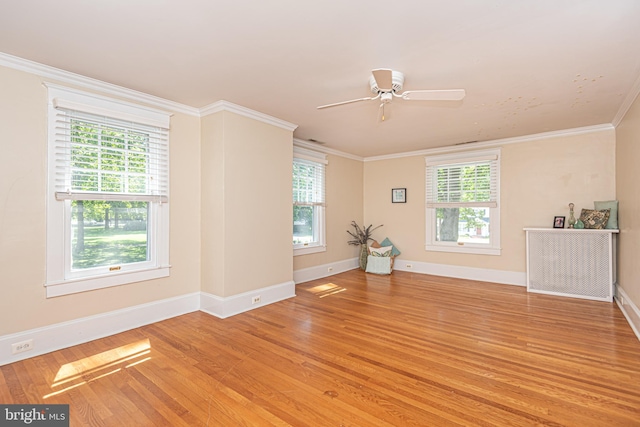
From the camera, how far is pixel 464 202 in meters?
5.86

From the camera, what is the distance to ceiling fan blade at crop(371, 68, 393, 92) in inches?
91.9

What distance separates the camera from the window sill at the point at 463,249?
5562 mm

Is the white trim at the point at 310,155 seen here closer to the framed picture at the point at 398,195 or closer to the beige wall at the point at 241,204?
the beige wall at the point at 241,204

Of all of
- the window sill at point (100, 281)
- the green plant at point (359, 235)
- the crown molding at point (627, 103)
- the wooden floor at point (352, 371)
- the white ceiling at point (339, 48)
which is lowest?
the wooden floor at point (352, 371)

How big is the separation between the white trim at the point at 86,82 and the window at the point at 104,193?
0.09 meters

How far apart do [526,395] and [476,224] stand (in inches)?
159

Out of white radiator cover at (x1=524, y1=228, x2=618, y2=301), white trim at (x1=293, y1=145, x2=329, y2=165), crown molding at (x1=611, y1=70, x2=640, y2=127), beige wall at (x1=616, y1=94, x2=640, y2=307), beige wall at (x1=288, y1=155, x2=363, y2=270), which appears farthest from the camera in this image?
beige wall at (x1=288, y1=155, x2=363, y2=270)

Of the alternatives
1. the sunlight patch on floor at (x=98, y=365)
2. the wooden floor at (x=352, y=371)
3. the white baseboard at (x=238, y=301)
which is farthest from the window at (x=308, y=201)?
the sunlight patch on floor at (x=98, y=365)

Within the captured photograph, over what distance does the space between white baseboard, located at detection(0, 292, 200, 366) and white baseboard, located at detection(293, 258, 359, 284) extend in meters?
2.01

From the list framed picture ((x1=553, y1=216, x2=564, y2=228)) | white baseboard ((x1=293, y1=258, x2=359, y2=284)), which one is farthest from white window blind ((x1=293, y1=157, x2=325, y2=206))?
framed picture ((x1=553, y1=216, x2=564, y2=228))

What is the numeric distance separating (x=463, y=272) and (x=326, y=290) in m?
2.78

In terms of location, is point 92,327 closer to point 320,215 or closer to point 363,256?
point 320,215

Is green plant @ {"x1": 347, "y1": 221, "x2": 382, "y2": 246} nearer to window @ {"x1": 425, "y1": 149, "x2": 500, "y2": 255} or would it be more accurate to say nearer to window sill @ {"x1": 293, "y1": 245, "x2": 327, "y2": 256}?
window sill @ {"x1": 293, "y1": 245, "x2": 327, "y2": 256}

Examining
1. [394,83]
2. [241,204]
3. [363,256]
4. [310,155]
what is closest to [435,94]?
[394,83]
